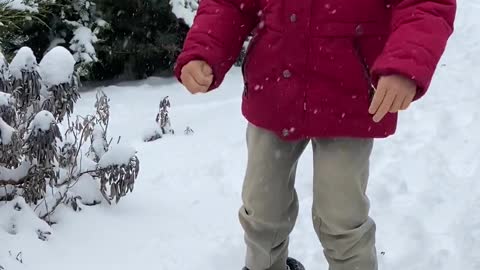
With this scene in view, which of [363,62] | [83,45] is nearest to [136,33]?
[83,45]

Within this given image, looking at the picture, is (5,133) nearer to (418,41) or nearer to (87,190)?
(87,190)

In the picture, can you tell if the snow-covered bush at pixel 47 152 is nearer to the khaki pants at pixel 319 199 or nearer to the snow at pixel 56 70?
the snow at pixel 56 70

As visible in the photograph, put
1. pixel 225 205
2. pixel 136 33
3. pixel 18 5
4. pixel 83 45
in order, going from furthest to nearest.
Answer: pixel 136 33 < pixel 83 45 < pixel 18 5 < pixel 225 205

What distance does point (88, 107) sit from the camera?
5.49 meters

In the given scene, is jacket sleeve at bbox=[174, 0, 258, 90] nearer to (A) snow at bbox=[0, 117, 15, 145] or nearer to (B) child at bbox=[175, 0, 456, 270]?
(B) child at bbox=[175, 0, 456, 270]

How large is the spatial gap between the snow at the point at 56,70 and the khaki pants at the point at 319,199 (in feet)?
3.65

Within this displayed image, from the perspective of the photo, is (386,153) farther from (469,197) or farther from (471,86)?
(471,86)

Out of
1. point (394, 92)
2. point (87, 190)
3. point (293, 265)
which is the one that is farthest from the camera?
point (87, 190)

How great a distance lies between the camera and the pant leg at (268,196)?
8.35ft

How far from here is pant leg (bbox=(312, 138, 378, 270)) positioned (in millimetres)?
2412

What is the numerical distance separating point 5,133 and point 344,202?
1.44 metres

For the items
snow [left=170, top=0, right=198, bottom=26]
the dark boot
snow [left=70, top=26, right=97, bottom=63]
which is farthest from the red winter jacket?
snow [left=170, top=0, right=198, bottom=26]

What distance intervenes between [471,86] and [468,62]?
749 millimetres

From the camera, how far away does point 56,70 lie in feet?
10.9
